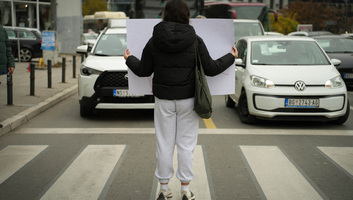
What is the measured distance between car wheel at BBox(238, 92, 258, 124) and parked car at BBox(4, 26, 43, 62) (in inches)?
630

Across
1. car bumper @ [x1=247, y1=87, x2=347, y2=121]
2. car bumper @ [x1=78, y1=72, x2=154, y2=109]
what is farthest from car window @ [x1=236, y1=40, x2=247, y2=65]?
car bumper @ [x1=78, y1=72, x2=154, y2=109]

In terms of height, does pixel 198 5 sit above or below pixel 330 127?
above

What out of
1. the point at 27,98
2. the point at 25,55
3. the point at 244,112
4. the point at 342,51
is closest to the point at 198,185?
the point at 244,112

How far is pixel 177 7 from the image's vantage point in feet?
12.6

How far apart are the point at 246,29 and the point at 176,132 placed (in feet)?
47.2

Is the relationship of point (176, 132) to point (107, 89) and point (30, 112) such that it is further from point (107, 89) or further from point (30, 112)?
point (30, 112)

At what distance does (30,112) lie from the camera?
28.3ft

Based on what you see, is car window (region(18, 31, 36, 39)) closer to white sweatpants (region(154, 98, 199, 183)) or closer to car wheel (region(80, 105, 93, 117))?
car wheel (region(80, 105, 93, 117))

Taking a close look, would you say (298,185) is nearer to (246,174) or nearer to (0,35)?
(246,174)

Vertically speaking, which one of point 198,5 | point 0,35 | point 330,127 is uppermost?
point 198,5

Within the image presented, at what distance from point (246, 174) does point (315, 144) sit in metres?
2.03

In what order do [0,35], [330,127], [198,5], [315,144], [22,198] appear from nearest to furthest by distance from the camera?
[22,198], [315,144], [0,35], [330,127], [198,5]

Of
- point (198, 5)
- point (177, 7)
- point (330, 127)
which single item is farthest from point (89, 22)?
point (177, 7)

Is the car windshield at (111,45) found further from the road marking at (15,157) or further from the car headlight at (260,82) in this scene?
the road marking at (15,157)
